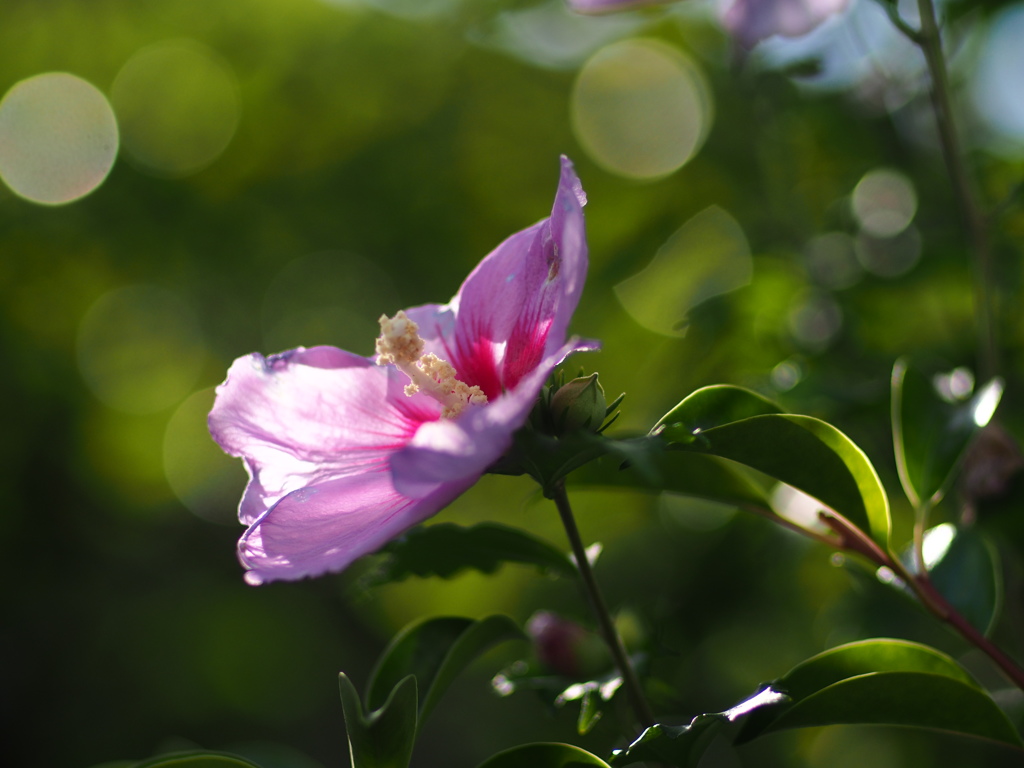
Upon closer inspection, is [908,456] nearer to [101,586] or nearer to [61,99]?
[61,99]

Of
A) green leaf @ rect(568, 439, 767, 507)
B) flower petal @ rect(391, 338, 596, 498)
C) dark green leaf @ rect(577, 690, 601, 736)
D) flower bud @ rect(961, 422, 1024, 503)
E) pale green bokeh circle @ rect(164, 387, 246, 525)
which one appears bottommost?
pale green bokeh circle @ rect(164, 387, 246, 525)

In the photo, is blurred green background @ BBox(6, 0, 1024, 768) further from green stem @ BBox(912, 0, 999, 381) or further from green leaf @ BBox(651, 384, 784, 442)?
green leaf @ BBox(651, 384, 784, 442)

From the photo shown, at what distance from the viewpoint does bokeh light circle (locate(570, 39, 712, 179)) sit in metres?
2.21

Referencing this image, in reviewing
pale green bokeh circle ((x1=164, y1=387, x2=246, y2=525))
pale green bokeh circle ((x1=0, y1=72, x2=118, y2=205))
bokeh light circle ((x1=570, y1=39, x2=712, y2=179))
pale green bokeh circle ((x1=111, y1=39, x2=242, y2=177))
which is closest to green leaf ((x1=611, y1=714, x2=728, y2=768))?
bokeh light circle ((x1=570, y1=39, x2=712, y2=179))

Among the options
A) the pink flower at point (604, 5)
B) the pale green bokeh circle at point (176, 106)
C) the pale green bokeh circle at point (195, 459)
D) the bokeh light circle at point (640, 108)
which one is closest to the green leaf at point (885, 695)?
the pink flower at point (604, 5)

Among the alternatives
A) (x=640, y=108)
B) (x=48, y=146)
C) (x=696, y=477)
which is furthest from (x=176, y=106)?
(x=696, y=477)

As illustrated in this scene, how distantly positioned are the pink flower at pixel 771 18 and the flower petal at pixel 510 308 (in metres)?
0.68

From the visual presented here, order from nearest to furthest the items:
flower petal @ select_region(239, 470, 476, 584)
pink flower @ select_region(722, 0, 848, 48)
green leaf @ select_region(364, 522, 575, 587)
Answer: flower petal @ select_region(239, 470, 476, 584), green leaf @ select_region(364, 522, 575, 587), pink flower @ select_region(722, 0, 848, 48)

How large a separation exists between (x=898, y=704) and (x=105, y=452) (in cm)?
360

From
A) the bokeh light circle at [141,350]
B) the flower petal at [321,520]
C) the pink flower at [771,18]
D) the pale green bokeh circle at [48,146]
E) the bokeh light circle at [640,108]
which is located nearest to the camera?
the flower petal at [321,520]

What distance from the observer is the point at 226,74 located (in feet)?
10.4

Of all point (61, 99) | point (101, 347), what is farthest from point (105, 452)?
point (61, 99)

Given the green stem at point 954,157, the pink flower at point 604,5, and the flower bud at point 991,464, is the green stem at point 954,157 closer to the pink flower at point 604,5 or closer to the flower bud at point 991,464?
the flower bud at point 991,464

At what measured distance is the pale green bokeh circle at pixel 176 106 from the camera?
311 centimetres
